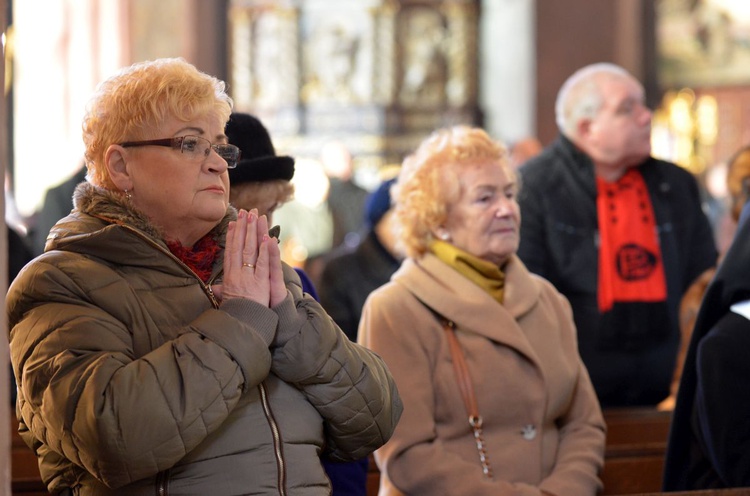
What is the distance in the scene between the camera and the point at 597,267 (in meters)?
5.43

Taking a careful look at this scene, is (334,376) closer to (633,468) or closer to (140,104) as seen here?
(140,104)

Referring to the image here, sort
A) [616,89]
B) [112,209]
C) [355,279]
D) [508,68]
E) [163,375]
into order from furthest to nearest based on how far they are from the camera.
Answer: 1. [508,68]
2. [355,279]
3. [616,89]
4. [112,209]
5. [163,375]

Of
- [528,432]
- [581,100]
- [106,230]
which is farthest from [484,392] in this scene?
[581,100]

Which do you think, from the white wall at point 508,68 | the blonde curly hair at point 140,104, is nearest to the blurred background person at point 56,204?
the blonde curly hair at point 140,104

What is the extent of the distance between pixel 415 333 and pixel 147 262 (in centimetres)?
141

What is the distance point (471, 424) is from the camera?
380cm

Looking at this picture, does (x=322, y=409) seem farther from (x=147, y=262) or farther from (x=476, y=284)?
(x=476, y=284)

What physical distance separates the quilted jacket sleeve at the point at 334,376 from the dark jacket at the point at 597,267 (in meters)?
2.60

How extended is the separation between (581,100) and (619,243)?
0.72 meters

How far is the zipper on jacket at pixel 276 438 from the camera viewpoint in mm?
2604

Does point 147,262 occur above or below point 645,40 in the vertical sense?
below

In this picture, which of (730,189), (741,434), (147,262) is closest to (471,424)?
(741,434)

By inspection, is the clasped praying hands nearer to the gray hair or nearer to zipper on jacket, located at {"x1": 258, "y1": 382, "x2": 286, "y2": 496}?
zipper on jacket, located at {"x1": 258, "y1": 382, "x2": 286, "y2": 496}

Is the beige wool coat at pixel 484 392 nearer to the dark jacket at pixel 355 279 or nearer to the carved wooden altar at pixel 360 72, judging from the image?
the dark jacket at pixel 355 279
